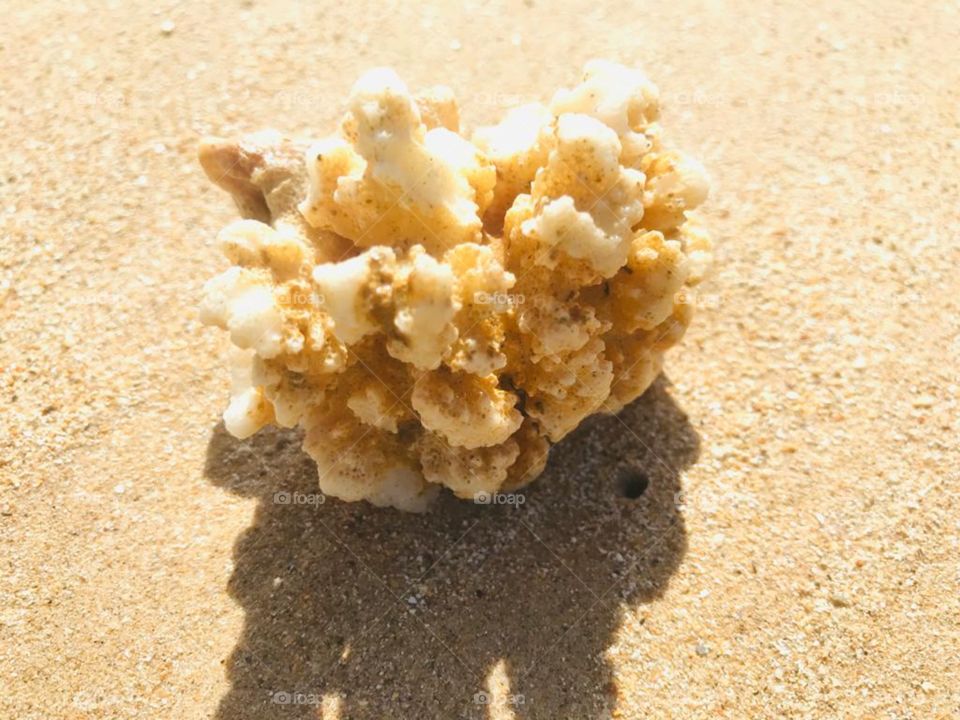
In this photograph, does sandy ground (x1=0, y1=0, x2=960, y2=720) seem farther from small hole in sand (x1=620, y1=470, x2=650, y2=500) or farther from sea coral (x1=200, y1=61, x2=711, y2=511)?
sea coral (x1=200, y1=61, x2=711, y2=511)

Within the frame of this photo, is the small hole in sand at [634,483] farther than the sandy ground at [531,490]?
Yes

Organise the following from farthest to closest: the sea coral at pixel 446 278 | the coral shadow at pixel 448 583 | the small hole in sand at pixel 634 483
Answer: the small hole in sand at pixel 634 483, the coral shadow at pixel 448 583, the sea coral at pixel 446 278

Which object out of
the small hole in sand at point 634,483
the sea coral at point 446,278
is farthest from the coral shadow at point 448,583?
the sea coral at point 446,278

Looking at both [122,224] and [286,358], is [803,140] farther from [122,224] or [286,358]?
[122,224]

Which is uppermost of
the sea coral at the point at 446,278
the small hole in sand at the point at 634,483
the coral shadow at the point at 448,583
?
the sea coral at the point at 446,278

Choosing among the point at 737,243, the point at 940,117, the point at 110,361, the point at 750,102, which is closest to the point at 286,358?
the point at 110,361

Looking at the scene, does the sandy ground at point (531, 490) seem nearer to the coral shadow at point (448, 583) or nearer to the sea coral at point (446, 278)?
the coral shadow at point (448, 583)
